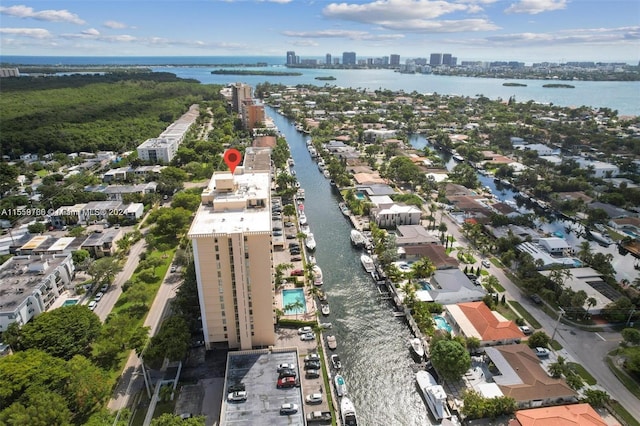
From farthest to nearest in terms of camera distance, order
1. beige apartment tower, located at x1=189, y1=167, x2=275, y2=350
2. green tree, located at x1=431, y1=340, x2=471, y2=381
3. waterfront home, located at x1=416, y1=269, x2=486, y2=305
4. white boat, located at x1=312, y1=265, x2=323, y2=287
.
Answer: white boat, located at x1=312, y1=265, x2=323, y2=287 → waterfront home, located at x1=416, y1=269, x2=486, y2=305 → green tree, located at x1=431, y1=340, x2=471, y2=381 → beige apartment tower, located at x1=189, y1=167, x2=275, y2=350

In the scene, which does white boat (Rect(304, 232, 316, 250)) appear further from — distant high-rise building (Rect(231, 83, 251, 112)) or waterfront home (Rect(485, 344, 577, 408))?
distant high-rise building (Rect(231, 83, 251, 112))

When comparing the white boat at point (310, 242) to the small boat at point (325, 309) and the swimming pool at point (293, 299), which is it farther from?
the small boat at point (325, 309)

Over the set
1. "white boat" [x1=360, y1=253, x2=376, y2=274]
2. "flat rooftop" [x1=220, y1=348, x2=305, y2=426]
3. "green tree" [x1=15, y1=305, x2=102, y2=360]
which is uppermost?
"green tree" [x1=15, y1=305, x2=102, y2=360]

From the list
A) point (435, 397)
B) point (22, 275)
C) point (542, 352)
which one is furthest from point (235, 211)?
point (542, 352)

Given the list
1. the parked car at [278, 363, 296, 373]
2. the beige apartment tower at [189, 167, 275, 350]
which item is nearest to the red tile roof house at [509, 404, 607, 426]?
the parked car at [278, 363, 296, 373]

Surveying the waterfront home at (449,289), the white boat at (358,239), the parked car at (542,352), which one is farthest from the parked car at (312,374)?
the white boat at (358,239)

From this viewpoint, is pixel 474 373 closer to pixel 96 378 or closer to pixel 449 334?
pixel 449 334
